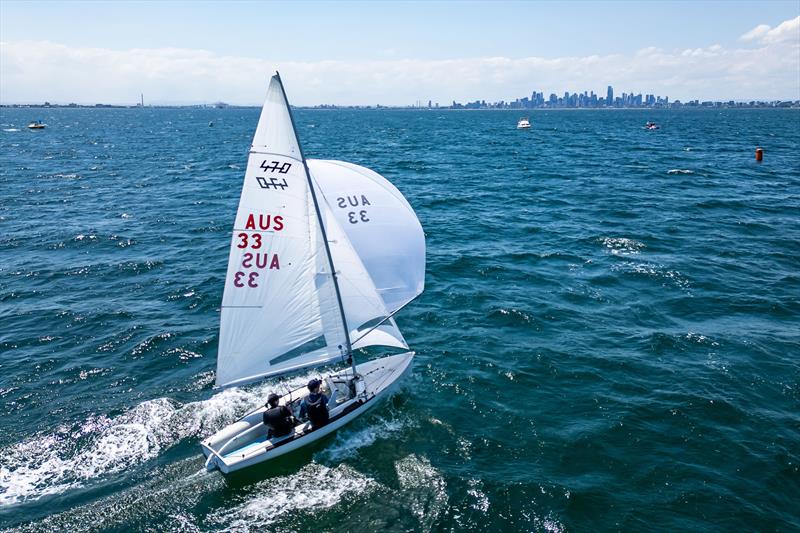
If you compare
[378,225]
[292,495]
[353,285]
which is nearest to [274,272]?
[353,285]

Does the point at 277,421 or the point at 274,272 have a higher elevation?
the point at 274,272

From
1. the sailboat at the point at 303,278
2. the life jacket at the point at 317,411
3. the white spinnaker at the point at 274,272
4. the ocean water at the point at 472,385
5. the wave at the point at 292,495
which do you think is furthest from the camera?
the life jacket at the point at 317,411

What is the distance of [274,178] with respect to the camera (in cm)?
1447

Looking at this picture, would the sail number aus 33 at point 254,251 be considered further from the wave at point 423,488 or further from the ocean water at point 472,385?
the wave at point 423,488

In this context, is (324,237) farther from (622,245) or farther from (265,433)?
(622,245)

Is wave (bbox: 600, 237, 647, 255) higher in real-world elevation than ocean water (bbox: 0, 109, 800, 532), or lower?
higher

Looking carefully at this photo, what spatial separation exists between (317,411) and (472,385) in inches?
269

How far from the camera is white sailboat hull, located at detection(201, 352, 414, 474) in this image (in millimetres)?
14266

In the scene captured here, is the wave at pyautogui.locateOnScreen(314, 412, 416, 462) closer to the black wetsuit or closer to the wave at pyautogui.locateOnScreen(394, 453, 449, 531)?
the black wetsuit

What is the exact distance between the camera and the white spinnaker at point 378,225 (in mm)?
16391

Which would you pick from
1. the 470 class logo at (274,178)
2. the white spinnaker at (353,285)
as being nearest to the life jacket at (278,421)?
the white spinnaker at (353,285)

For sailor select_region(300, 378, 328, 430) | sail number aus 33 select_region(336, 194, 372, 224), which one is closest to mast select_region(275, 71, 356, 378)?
sail number aus 33 select_region(336, 194, 372, 224)

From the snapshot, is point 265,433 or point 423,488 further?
point 265,433

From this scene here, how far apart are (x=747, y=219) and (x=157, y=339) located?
141 feet
